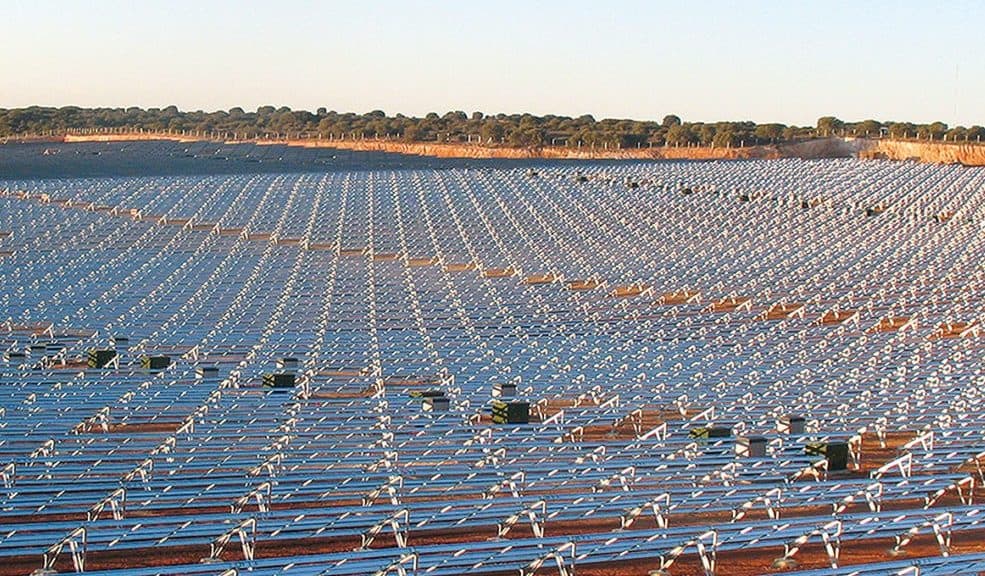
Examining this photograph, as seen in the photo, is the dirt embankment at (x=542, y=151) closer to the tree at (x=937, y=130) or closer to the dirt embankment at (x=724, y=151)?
the dirt embankment at (x=724, y=151)

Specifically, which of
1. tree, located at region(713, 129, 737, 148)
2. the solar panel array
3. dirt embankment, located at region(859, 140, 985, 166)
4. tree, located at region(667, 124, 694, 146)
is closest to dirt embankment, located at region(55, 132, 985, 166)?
dirt embankment, located at region(859, 140, 985, 166)

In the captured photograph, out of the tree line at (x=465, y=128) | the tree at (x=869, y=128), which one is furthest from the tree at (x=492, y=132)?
the tree at (x=869, y=128)

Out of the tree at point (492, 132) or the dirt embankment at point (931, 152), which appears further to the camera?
the tree at point (492, 132)

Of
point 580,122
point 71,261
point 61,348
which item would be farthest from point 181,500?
point 580,122

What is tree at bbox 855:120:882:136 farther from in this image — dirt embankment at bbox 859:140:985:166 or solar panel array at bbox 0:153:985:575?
solar panel array at bbox 0:153:985:575

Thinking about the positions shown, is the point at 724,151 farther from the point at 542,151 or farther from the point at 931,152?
the point at 931,152

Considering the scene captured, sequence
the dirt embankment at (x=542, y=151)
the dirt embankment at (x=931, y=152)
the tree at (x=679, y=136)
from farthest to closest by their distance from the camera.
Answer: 1. the tree at (x=679, y=136)
2. the dirt embankment at (x=542, y=151)
3. the dirt embankment at (x=931, y=152)

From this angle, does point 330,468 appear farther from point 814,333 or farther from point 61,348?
point 814,333

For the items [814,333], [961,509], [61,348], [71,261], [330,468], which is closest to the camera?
[961,509]
